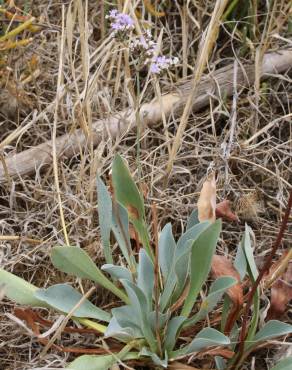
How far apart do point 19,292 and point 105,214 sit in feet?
0.78

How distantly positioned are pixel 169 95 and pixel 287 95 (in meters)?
0.32

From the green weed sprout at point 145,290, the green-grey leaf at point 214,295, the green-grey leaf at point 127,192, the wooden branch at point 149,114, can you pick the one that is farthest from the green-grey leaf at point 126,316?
the wooden branch at point 149,114

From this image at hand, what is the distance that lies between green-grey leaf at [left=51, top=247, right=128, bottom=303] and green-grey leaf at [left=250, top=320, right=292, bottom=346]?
28cm

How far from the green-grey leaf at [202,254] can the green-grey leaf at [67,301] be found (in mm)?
197

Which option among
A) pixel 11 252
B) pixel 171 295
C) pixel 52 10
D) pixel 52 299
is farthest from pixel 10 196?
pixel 52 10

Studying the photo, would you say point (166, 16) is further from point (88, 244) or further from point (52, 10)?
point (88, 244)

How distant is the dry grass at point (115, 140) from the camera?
1606mm

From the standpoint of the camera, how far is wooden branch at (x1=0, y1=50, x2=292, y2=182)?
5.74 ft

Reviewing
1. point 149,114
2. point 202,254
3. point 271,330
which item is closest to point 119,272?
point 202,254

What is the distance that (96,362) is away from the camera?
134 cm

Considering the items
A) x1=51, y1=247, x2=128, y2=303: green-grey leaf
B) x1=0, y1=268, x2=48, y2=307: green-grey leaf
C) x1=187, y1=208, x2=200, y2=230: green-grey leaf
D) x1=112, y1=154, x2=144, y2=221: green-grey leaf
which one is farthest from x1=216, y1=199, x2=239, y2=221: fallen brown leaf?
x1=0, y1=268, x2=48, y2=307: green-grey leaf

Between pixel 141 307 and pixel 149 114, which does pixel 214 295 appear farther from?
pixel 149 114

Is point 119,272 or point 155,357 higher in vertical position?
point 119,272

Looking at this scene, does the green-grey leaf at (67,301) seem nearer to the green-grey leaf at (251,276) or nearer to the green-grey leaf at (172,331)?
the green-grey leaf at (172,331)
